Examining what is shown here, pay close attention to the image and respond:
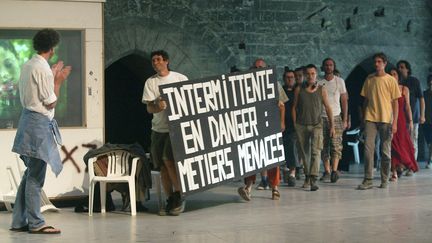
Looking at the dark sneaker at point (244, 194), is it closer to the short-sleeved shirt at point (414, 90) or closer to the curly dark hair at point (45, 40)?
the curly dark hair at point (45, 40)

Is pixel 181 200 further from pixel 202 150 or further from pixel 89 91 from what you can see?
pixel 89 91

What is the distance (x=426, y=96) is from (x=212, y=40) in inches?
158

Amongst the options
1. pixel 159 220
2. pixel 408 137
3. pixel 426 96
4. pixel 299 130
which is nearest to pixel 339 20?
pixel 426 96

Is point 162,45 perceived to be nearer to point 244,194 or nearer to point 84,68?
point 84,68

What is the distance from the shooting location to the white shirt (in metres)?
9.82

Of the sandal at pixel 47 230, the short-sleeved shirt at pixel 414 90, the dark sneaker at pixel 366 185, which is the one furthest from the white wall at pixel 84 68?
the short-sleeved shirt at pixel 414 90

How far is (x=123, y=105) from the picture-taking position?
1939 cm

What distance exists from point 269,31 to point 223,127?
6.37 m

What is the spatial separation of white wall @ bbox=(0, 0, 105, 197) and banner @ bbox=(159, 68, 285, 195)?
51.0 inches

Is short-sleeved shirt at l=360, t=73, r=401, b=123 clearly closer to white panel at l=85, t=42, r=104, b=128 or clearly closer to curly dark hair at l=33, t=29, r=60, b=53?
white panel at l=85, t=42, r=104, b=128

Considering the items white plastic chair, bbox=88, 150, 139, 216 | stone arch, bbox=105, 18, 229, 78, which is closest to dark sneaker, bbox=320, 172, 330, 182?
stone arch, bbox=105, 18, 229, 78

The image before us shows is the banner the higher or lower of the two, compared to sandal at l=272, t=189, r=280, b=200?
higher

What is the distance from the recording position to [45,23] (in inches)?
476

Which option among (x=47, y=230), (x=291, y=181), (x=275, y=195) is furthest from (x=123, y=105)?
(x=47, y=230)
